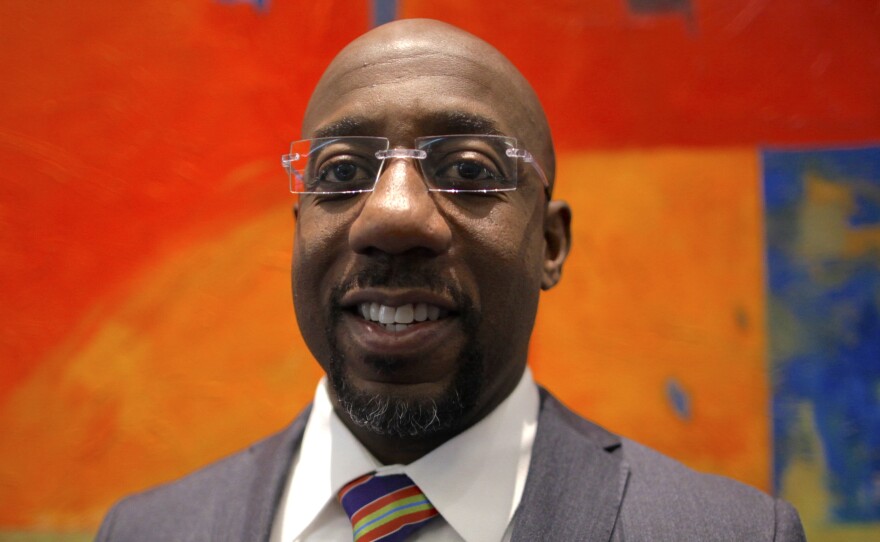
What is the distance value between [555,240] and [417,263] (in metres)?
0.42

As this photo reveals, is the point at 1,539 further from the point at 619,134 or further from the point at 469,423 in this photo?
the point at 619,134

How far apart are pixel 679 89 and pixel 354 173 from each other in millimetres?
1047

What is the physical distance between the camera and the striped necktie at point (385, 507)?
4.08ft

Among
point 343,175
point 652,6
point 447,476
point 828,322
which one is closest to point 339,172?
point 343,175

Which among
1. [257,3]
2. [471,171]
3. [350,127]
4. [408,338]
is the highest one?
[257,3]

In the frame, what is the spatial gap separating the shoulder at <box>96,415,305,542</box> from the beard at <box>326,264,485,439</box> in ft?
0.92

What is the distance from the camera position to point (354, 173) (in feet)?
4.33

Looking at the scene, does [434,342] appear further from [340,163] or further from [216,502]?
[216,502]

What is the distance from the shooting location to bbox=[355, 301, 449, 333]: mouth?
4.03 ft

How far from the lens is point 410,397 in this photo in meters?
1.21

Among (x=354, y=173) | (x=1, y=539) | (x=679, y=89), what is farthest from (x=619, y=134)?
(x=1, y=539)

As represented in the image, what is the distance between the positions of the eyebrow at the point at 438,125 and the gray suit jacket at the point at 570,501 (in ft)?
1.88

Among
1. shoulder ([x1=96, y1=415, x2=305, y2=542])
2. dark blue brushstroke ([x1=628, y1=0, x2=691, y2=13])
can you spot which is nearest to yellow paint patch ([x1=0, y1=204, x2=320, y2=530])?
shoulder ([x1=96, y1=415, x2=305, y2=542])

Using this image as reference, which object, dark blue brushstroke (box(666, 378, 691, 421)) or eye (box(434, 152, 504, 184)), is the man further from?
dark blue brushstroke (box(666, 378, 691, 421))
